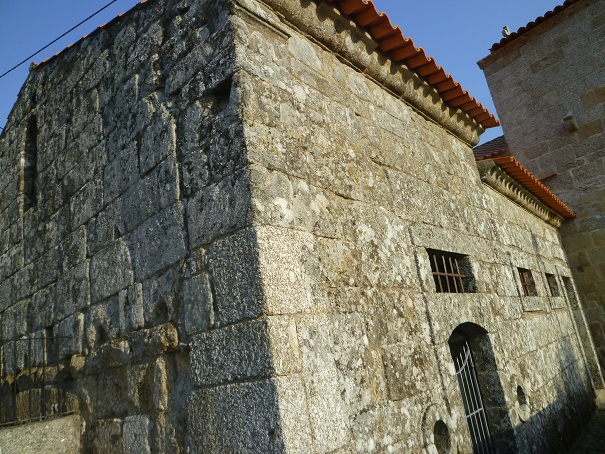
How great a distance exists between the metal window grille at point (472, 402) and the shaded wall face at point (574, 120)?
5.12 meters

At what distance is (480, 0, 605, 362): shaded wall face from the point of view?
7.59 m

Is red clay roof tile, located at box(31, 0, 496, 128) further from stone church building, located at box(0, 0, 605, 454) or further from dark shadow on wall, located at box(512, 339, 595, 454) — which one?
dark shadow on wall, located at box(512, 339, 595, 454)

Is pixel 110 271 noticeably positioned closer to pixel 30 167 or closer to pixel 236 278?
pixel 236 278

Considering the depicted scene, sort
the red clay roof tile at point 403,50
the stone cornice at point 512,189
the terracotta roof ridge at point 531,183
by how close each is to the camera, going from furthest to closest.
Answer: the terracotta roof ridge at point 531,183 → the stone cornice at point 512,189 → the red clay roof tile at point 403,50

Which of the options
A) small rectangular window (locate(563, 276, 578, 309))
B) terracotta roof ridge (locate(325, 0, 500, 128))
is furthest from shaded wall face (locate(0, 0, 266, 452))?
small rectangular window (locate(563, 276, 578, 309))

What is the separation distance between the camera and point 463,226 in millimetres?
3980

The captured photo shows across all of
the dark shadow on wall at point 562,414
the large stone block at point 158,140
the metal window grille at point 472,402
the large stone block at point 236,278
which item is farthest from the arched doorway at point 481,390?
the large stone block at point 158,140

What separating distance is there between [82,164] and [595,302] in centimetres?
791

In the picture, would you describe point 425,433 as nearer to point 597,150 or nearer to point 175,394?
point 175,394

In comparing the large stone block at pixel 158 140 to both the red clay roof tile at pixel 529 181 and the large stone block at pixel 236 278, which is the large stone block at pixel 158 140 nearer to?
the large stone block at pixel 236 278

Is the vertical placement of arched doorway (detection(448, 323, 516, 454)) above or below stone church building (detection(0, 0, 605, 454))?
below

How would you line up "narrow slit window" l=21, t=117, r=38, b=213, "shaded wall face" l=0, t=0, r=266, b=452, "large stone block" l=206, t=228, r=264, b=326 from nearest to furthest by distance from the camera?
"large stone block" l=206, t=228, r=264, b=326, "shaded wall face" l=0, t=0, r=266, b=452, "narrow slit window" l=21, t=117, r=38, b=213

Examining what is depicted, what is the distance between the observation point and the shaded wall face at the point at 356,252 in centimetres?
202

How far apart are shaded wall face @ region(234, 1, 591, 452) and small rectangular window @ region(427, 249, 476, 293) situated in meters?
0.08
